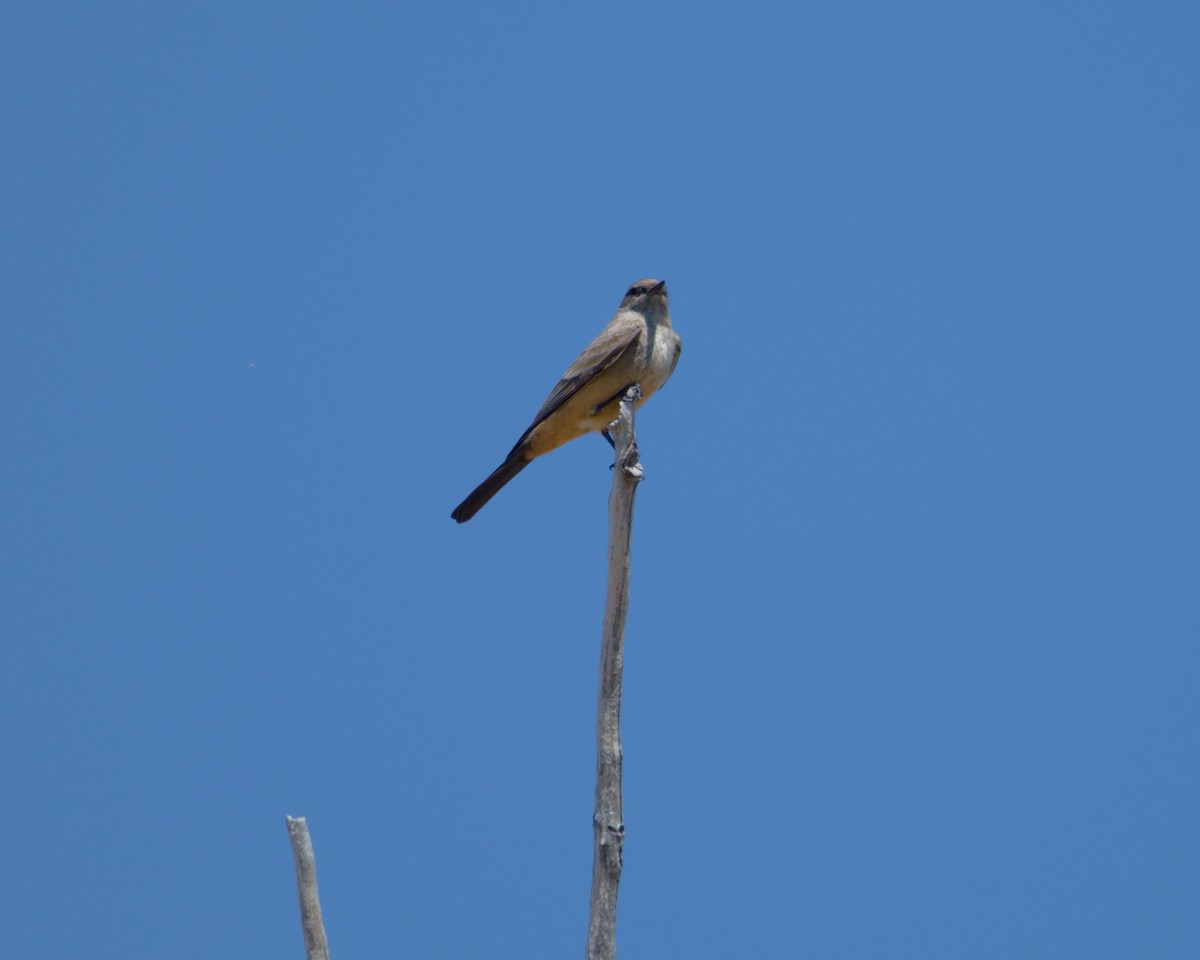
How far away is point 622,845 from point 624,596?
1.16 m

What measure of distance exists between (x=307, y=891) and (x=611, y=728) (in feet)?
5.05

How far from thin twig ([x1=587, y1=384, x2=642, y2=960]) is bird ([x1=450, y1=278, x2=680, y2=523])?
8.29ft

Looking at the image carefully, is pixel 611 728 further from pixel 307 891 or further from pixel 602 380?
pixel 602 380

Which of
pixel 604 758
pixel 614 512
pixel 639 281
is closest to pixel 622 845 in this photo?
pixel 604 758

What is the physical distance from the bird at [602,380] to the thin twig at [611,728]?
2528 mm

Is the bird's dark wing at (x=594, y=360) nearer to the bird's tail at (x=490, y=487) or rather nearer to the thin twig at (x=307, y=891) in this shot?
the bird's tail at (x=490, y=487)

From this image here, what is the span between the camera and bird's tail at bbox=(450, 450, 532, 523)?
31.0ft

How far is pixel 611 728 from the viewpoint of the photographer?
6.12 m

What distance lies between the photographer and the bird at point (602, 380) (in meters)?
9.07

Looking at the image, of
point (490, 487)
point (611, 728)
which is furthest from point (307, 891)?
point (490, 487)

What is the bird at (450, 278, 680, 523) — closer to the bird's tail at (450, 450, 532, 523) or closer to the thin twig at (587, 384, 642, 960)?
the bird's tail at (450, 450, 532, 523)

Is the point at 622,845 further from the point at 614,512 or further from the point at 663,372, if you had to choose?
the point at 663,372

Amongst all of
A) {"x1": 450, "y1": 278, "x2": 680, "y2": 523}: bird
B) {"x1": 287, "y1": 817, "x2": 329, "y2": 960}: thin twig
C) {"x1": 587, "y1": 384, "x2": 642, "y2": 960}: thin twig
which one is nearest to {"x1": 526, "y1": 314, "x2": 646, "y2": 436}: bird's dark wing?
{"x1": 450, "y1": 278, "x2": 680, "y2": 523}: bird

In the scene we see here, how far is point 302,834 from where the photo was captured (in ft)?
18.9
